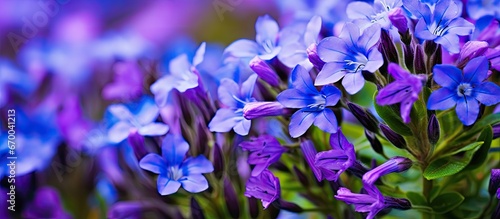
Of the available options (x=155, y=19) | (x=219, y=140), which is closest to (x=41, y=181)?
(x=219, y=140)

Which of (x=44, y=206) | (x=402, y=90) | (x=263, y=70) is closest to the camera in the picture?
(x=402, y=90)

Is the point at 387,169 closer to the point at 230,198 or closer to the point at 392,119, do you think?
the point at 392,119

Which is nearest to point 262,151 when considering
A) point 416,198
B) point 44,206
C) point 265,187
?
point 265,187

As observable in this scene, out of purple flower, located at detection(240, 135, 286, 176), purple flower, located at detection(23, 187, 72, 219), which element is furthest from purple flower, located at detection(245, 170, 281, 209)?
purple flower, located at detection(23, 187, 72, 219)

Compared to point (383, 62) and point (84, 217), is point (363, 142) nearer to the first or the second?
point (383, 62)

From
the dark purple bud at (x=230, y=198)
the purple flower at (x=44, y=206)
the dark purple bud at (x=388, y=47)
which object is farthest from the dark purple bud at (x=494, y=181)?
the purple flower at (x=44, y=206)

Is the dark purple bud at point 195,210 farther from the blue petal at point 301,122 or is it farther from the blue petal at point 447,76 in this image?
the blue petal at point 447,76
